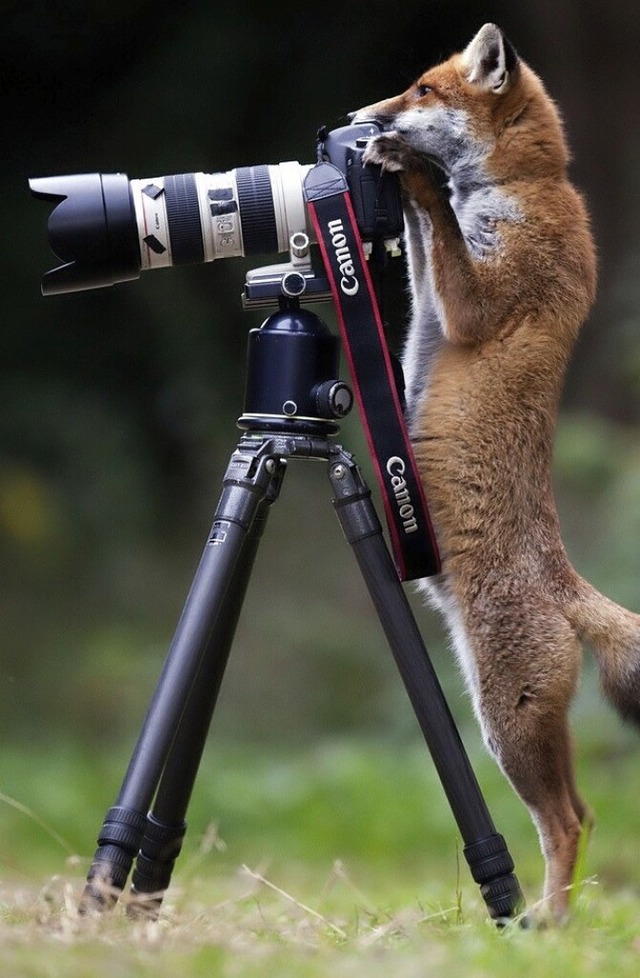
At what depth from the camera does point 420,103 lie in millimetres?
3584

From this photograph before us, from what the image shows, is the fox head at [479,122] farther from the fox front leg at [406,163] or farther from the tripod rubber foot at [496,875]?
the tripod rubber foot at [496,875]

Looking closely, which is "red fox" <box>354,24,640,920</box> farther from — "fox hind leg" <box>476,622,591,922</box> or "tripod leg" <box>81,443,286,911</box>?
"tripod leg" <box>81,443,286,911</box>

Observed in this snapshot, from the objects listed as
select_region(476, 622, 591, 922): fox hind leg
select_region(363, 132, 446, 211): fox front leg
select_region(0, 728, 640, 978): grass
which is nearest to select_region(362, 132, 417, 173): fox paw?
select_region(363, 132, 446, 211): fox front leg

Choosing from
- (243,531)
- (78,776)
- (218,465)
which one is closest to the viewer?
(243,531)

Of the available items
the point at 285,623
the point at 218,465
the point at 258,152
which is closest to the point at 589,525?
the point at 285,623

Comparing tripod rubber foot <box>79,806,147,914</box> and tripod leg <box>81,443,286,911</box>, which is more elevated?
tripod leg <box>81,443,286,911</box>

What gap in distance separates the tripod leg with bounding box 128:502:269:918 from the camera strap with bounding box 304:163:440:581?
A: 13.0 inches

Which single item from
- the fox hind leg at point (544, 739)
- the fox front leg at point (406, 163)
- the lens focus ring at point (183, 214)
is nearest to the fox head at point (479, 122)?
the fox front leg at point (406, 163)

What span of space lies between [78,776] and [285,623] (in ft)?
6.82

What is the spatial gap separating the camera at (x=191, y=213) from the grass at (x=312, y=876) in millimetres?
1451

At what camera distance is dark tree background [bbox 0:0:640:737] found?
25.6 feet

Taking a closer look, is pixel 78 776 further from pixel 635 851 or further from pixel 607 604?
pixel 607 604

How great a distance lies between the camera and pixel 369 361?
10.1 ft

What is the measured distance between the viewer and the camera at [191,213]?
3.08 meters
